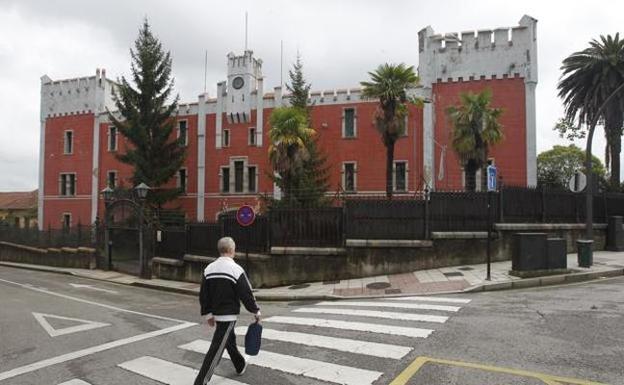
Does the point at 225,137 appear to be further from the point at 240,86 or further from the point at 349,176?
the point at 349,176

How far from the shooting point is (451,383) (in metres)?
5.76

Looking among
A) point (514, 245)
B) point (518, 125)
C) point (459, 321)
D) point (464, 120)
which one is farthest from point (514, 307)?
point (518, 125)

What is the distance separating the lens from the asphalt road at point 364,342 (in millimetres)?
6258

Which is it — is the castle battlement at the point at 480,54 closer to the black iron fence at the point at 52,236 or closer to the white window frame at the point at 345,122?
the white window frame at the point at 345,122

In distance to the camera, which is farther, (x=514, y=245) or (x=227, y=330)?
(x=514, y=245)

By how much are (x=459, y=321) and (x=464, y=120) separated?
18209mm

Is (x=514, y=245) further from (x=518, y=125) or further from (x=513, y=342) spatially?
(x=518, y=125)

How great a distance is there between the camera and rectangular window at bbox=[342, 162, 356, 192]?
1342 inches

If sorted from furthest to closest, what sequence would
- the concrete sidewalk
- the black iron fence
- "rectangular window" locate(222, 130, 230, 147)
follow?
"rectangular window" locate(222, 130, 230, 147) → the black iron fence → the concrete sidewalk

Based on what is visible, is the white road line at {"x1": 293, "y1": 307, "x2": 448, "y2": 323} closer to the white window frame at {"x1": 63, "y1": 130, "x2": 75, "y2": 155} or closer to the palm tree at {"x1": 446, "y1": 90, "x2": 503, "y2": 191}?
the palm tree at {"x1": 446, "y1": 90, "x2": 503, "y2": 191}

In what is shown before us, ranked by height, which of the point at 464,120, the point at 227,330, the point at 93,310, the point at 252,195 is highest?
the point at 464,120

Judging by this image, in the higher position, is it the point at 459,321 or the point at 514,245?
the point at 514,245

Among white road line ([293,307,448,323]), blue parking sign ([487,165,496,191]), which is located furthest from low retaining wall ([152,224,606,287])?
white road line ([293,307,448,323])

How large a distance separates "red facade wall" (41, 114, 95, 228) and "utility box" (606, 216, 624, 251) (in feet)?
120
